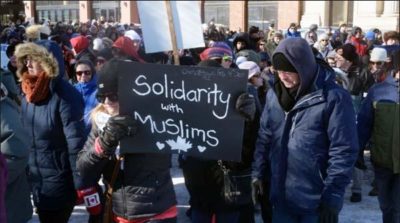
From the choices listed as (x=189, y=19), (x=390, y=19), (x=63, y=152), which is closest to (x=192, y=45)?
(x=189, y=19)

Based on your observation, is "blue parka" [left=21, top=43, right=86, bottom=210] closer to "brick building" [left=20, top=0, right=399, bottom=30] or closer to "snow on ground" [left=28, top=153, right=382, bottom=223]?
"snow on ground" [left=28, top=153, right=382, bottom=223]

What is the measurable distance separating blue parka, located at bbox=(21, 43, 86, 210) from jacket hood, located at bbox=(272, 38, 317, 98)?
56.4 inches

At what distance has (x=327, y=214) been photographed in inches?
123

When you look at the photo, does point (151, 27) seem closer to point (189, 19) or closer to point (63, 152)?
point (189, 19)

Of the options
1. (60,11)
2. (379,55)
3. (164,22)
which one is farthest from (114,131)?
(60,11)

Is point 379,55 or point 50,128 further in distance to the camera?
point 379,55

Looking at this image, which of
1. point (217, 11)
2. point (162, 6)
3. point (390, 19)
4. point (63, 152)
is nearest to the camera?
point (162, 6)

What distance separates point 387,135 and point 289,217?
1.34 m

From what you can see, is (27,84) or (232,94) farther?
(27,84)

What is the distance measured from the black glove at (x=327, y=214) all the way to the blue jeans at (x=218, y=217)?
0.80 meters

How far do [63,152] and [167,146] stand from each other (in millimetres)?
1005

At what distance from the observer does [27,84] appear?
360cm

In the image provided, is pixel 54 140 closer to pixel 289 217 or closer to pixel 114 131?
pixel 114 131

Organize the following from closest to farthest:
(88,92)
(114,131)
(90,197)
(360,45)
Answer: (114,131), (90,197), (88,92), (360,45)
